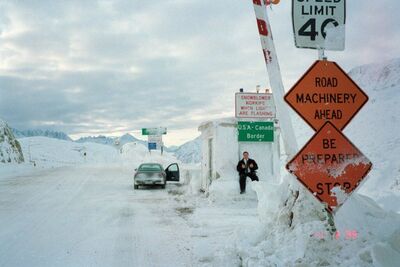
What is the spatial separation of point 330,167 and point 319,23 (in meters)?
2.40

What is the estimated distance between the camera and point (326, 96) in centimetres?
648

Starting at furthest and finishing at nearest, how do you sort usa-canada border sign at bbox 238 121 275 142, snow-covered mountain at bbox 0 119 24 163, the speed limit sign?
1. snow-covered mountain at bbox 0 119 24 163
2. usa-canada border sign at bbox 238 121 275 142
3. the speed limit sign

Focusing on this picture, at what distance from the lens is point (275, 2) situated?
30.8 ft

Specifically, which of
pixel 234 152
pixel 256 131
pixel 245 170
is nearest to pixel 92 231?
pixel 245 170

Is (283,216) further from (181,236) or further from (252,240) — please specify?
(181,236)

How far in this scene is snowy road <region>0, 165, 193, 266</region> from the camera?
743 centimetres

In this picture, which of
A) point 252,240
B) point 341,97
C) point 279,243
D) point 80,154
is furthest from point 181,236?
point 80,154

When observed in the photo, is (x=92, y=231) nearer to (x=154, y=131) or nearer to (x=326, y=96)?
(x=326, y=96)

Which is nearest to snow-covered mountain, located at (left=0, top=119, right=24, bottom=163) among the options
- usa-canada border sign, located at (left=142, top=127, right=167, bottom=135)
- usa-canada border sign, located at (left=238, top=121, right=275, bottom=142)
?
usa-canada border sign, located at (left=142, top=127, right=167, bottom=135)

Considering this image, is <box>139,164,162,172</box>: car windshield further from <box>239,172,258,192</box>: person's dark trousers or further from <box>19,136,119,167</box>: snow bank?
<box>19,136,119,167</box>: snow bank

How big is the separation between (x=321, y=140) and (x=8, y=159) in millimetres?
40009

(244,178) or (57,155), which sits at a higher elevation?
(57,155)

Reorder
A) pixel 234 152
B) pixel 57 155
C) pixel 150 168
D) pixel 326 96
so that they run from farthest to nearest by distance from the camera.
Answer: pixel 57 155
pixel 150 168
pixel 234 152
pixel 326 96

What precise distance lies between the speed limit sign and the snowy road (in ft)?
13.4
